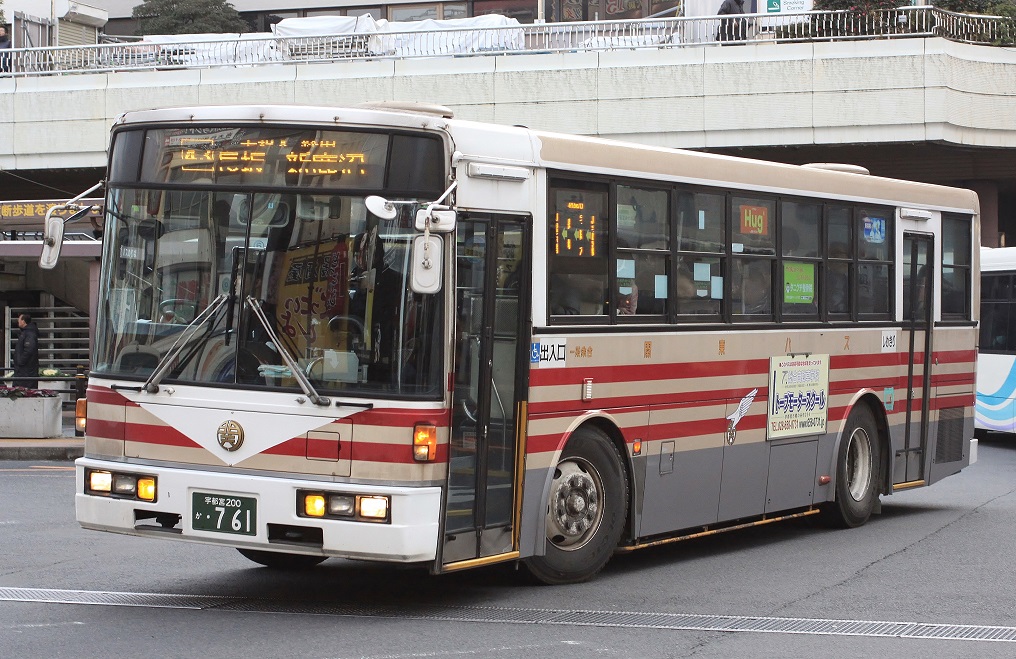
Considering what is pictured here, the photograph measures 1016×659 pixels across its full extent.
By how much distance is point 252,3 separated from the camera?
5884 cm

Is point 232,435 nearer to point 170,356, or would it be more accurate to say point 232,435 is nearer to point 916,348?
point 170,356

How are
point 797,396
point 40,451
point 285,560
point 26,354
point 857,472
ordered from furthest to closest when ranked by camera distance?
1. point 26,354
2. point 40,451
3. point 857,472
4. point 797,396
5. point 285,560

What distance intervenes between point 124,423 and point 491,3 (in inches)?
1959

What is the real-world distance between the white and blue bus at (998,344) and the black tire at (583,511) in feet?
45.7

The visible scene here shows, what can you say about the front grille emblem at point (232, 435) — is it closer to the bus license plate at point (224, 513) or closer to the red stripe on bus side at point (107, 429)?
the bus license plate at point (224, 513)

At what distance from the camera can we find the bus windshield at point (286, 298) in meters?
8.14

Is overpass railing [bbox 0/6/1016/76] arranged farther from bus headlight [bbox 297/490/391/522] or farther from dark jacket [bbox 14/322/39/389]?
bus headlight [bbox 297/490/391/522]

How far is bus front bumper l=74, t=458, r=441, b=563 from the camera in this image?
7.97 m

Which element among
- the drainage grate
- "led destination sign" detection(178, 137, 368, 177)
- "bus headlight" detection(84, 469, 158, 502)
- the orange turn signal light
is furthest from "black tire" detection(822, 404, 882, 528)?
"bus headlight" detection(84, 469, 158, 502)

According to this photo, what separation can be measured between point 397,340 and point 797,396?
16.4 feet

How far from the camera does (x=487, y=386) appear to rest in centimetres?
867

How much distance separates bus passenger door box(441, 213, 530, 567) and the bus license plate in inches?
45.0

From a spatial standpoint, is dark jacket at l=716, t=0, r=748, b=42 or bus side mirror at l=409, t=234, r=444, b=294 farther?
dark jacket at l=716, t=0, r=748, b=42

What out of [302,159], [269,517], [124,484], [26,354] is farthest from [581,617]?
[26,354]
